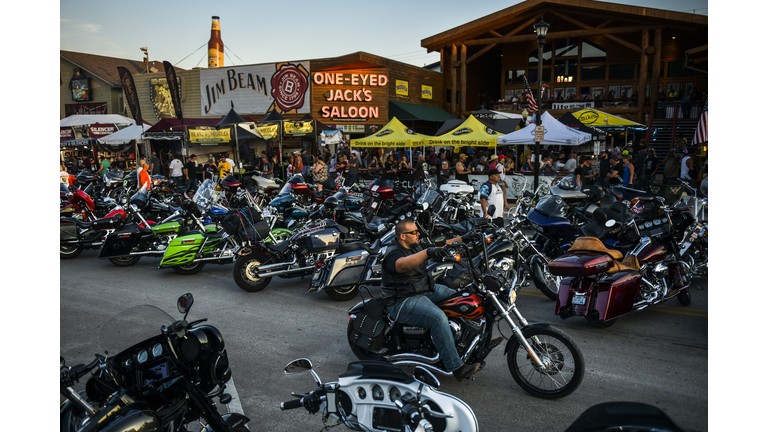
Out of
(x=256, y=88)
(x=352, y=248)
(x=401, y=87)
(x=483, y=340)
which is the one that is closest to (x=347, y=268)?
(x=352, y=248)

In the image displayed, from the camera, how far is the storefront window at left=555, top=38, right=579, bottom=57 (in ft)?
108

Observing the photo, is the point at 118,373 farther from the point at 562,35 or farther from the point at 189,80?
the point at 189,80

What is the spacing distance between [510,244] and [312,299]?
117 inches

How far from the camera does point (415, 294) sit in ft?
15.3

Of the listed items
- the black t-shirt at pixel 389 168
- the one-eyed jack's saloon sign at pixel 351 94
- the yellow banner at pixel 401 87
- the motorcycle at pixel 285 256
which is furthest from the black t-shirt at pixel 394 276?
the yellow banner at pixel 401 87

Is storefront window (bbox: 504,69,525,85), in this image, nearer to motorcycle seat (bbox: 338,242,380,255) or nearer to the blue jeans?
motorcycle seat (bbox: 338,242,380,255)

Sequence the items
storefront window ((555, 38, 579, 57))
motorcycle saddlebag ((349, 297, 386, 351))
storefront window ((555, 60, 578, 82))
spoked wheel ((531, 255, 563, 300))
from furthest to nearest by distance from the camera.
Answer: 1. storefront window ((555, 60, 578, 82))
2. storefront window ((555, 38, 579, 57))
3. spoked wheel ((531, 255, 563, 300))
4. motorcycle saddlebag ((349, 297, 386, 351))

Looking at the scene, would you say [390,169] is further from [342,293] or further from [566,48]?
[566,48]

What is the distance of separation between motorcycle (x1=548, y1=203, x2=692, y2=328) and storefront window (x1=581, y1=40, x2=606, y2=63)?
2915 centimetres

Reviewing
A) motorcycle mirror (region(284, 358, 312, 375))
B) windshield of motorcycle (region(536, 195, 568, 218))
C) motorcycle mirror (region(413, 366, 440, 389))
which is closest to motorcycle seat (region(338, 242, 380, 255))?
windshield of motorcycle (region(536, 195, 568, 218))

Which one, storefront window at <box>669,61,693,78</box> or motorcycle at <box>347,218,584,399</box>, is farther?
storefront window at <box>669,61,693,78</box>

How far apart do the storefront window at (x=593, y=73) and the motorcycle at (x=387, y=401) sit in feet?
109

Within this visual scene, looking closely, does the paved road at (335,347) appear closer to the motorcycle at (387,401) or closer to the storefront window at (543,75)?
the motorcycle at (387,401)
